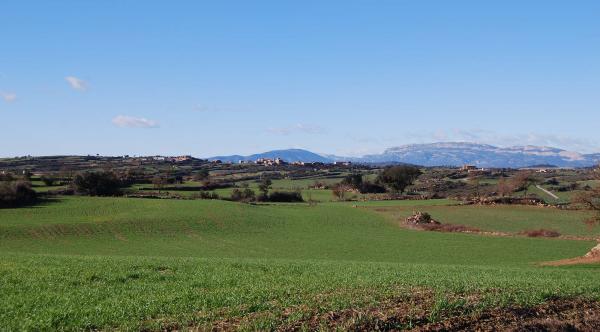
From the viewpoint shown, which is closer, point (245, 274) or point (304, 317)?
point (304, 317)

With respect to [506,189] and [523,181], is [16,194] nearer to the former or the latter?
[506,189]

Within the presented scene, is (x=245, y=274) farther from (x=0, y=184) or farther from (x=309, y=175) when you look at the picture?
(x=309, y=175)

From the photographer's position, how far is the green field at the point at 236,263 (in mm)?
12273

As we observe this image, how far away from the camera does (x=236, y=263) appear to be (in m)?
24.8

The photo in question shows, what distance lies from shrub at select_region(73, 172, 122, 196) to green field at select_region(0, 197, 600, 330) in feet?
42.2

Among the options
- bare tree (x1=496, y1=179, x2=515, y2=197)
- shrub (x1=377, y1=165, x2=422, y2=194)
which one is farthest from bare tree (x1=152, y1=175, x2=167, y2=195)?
bare tree (x1=496, y1=179, x2=515, y2=197)

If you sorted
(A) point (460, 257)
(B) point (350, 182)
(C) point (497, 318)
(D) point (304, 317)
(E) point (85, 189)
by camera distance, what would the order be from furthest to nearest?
(B) point (350, 182) < (E) point (85, 189) < (A) point (460, 257) < (C) point (497, 318) < (D) point (304, 317)

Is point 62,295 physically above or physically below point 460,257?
above

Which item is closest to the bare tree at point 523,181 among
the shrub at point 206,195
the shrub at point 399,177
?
the shrub at point 399,177

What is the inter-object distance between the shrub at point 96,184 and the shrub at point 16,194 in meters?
15.3

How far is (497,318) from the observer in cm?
1209

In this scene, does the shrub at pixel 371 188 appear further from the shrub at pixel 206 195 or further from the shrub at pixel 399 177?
the shrub at pixel 206 195

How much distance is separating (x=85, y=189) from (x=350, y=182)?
67092 millimetres

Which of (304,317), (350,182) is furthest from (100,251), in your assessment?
(350,182)
